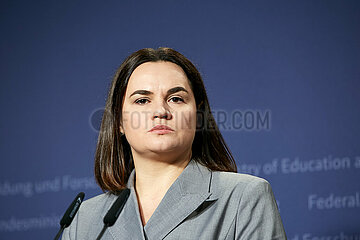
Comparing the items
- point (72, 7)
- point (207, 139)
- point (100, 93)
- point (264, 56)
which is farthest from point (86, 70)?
point (207, 139)

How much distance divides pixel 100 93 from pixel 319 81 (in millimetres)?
1248

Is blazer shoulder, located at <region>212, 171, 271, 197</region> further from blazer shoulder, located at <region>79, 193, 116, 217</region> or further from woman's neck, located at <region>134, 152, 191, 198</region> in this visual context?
blazer shoulder, located at <region>79, 193, 116, 217</region>

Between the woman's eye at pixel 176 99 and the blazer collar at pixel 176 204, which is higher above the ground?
the woman's eye at pixel 176 99

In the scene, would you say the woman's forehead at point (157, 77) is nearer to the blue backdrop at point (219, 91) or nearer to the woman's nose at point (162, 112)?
the woman's nose at point (162, 112)

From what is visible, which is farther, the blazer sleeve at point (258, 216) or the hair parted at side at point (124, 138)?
the hair parted at side at point (124, 138)

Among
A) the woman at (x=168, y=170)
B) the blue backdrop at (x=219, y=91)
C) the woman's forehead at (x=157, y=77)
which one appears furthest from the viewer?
the blue backdrop at (x=219, y=91)

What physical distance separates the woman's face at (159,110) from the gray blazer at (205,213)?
5.8 inches

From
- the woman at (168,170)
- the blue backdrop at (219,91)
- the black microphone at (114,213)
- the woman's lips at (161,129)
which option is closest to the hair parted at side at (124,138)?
the woman at (168,170)

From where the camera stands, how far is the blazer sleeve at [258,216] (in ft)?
4.87

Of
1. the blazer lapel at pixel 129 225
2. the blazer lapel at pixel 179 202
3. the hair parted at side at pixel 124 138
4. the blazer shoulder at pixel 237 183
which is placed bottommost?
the blazer lapel at pixel 129 225

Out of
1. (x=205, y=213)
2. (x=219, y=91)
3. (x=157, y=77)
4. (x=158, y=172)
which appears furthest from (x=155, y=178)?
(x=219, y=91)

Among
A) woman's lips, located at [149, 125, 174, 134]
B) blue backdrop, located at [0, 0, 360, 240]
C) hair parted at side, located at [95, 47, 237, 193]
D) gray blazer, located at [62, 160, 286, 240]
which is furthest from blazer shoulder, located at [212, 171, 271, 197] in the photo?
blue backdrop, located at [0, 0, 360, 240]

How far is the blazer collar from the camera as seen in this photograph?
1595 mm

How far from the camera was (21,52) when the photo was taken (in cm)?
292
